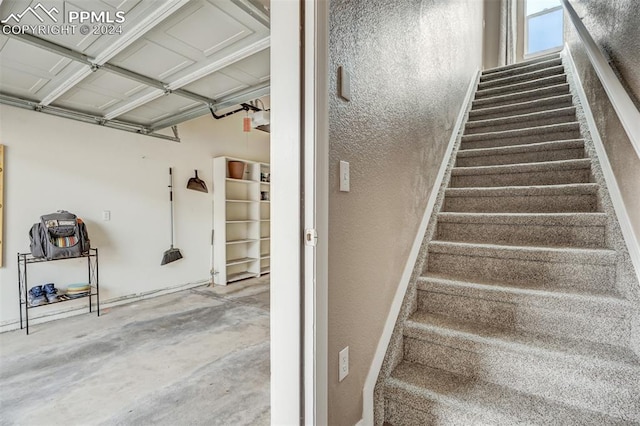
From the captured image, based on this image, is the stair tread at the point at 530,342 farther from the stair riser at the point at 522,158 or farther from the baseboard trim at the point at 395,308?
the stair riser at the point at 522,158

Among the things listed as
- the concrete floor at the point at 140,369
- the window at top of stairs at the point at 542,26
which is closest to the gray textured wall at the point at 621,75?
the concrete floor at the point at 140,369

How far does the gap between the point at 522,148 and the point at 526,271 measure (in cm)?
119

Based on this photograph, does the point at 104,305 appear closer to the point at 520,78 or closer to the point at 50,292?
the point at 50,292

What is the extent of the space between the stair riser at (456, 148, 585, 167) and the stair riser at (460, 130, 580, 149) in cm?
23

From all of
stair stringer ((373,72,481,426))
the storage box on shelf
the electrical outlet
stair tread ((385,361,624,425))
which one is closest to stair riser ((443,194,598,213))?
stair stringer ((373,72,481,426))

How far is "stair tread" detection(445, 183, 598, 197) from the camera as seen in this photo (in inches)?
75.0

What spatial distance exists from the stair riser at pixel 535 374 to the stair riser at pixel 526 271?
45 centimetres

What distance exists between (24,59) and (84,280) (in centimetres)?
245

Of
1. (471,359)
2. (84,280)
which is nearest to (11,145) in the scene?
(84,280)

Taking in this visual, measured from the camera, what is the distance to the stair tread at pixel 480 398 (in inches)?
46.2

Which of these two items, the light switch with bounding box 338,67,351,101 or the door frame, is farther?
the light switch with bounding box 338,67,351,101

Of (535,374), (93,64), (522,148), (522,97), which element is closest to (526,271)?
(535,374)

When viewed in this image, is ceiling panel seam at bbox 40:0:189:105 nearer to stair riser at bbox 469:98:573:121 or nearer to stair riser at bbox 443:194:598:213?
stair riser at bbox 443:194:598:213

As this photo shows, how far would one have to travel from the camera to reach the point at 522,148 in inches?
95.4
